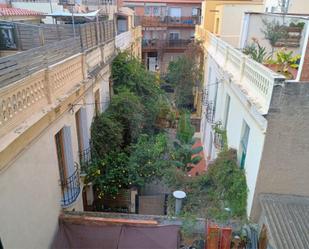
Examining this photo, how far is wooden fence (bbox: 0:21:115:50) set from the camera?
10.7 meters

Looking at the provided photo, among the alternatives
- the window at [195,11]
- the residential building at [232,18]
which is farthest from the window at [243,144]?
the window at [195,11]

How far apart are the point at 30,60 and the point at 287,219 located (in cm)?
698

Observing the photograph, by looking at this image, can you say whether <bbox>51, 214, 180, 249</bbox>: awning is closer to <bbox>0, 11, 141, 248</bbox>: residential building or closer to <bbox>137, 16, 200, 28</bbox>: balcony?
<bbox>0, 11, 141, 248</bbox>: residential building

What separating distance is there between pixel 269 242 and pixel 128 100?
8.18 meters

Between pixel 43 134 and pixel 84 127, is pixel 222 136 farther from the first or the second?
pixel 43 134

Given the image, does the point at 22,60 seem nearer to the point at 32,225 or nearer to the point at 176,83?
the point at 32,225

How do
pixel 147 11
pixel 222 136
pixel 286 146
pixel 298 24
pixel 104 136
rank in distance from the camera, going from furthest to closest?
pixel 147 11 → pixel 298 24 → pixel 222 136 → pixel 104 136 → pixel 286 146

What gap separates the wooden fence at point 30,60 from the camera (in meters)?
5.41

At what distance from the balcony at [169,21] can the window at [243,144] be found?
3492 centimetres

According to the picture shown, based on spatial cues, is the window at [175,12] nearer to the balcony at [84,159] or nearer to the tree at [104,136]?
the tree at [104,136]

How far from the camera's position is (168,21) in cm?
4191

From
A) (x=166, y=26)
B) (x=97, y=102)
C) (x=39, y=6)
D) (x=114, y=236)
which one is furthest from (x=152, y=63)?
(x=114, y=236)

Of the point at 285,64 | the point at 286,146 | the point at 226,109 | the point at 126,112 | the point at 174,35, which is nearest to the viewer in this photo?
the point at 286,146

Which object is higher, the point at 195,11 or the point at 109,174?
the point at 195,11
